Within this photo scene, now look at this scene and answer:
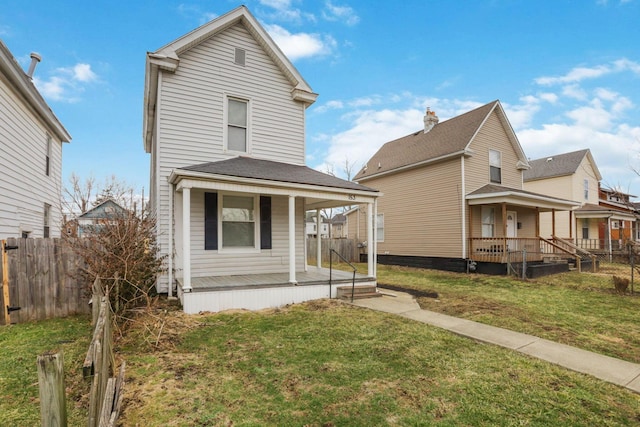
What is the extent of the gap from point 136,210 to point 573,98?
83.4 feet

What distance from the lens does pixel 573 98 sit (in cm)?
2055

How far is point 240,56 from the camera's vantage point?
983cm

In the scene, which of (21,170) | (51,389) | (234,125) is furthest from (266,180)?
(21,170)

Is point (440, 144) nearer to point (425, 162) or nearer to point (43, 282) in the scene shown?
point (425, 162)

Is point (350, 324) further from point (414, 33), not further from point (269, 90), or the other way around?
point (414, 33)

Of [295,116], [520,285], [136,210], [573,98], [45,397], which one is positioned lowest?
[520,285]

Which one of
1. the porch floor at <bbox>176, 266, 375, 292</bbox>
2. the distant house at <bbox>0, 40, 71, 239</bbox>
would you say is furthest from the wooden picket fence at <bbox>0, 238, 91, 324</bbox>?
the porch floor at <bbox>176, 266, 375, 292</bbox>

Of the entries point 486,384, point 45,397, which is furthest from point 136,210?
point 486,384

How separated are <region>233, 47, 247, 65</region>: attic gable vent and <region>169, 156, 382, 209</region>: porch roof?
9.62 feet

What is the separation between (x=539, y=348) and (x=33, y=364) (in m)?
7.31

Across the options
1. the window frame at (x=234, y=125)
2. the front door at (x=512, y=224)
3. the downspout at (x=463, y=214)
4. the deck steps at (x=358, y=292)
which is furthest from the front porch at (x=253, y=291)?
the front door at (x=512, y=224)

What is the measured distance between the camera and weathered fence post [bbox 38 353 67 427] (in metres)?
1.49

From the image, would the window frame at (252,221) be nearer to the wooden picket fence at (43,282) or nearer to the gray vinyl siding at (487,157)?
the wooden picket fence at (43,282)

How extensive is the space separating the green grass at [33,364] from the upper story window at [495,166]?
16.8 m
